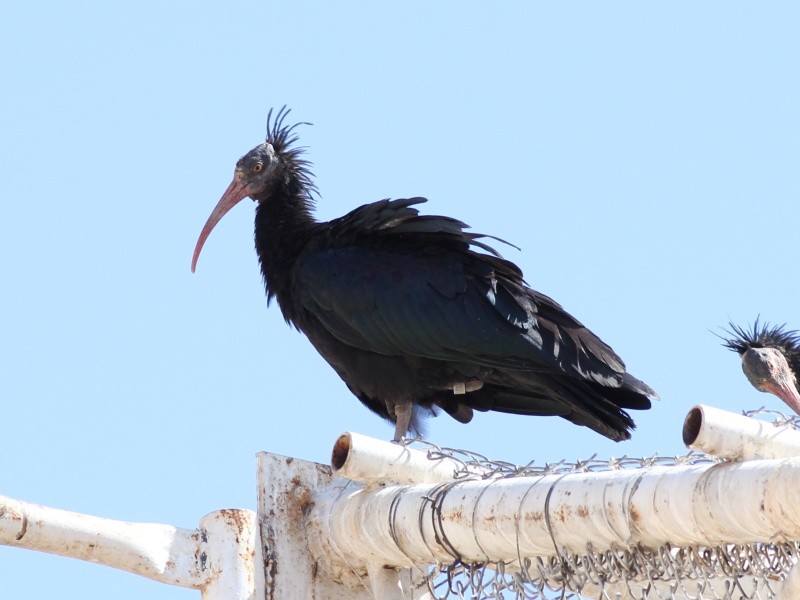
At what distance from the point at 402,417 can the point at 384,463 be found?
2.83 metres

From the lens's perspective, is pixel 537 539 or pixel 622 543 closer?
pixel 622 543

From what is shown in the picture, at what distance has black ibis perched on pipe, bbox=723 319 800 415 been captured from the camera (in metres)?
7.97

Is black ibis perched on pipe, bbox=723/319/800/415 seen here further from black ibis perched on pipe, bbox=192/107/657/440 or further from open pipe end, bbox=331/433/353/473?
open pipe end, bbox=331/433/353/473

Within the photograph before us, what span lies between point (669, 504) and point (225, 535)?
60.4 inches

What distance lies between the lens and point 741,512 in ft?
9.43

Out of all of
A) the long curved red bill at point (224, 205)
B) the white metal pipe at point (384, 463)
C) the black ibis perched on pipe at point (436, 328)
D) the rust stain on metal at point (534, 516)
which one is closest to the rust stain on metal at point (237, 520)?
the white metal pipe at point (384, 463)

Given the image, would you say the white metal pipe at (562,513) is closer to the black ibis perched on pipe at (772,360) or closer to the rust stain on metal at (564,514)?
the rust stain on metal at (564,514)

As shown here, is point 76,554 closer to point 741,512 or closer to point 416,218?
point 741,512

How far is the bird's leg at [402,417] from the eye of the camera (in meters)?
6.81

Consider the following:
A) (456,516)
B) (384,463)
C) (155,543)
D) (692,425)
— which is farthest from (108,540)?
(692,425)

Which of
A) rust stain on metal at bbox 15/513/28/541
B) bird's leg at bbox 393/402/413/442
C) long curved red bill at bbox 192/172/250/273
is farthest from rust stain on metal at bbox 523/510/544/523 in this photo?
long curved red bill at bbox 192/172/250/273

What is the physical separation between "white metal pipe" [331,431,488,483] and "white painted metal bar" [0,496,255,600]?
41 cm

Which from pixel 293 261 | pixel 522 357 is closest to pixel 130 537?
pixel 522 357

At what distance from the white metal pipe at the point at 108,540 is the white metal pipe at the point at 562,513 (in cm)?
40
